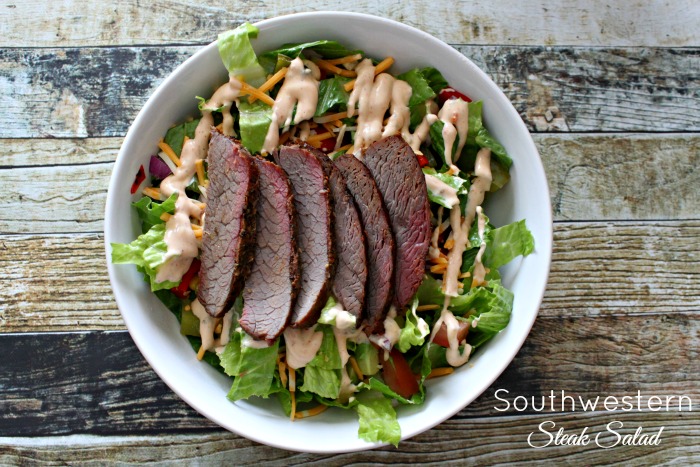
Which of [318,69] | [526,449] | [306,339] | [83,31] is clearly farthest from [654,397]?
[83,31]

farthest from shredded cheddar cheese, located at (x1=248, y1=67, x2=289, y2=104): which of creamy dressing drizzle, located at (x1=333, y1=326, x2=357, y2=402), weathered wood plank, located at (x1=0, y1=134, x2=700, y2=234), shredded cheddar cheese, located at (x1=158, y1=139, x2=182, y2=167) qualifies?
creamy dressing drizzle, located at (x1=333, y1=326, x2=357, y2=402)

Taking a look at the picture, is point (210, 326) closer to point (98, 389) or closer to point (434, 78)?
point (98, 389)

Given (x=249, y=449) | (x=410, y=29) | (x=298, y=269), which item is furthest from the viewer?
(x=249, y=449)

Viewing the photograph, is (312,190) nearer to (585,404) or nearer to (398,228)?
(398,228)

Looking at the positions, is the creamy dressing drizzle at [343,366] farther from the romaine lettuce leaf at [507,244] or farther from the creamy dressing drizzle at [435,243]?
the romaine lettuce leaf at [507,244]

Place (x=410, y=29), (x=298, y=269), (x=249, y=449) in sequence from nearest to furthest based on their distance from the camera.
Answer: (x=298, y=269)
(x=410, y=29)
(x=249, y=449)

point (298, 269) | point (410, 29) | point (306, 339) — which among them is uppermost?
point (410, 29)

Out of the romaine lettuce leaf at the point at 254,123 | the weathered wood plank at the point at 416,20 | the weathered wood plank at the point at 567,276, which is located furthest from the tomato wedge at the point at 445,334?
the weathered wood plank at the point at 416,20
